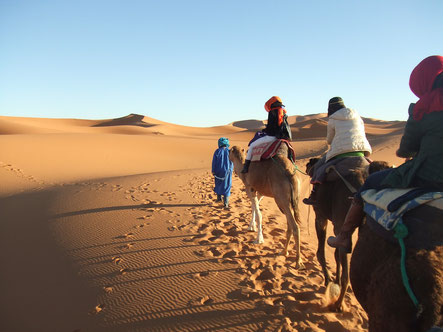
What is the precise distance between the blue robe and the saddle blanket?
6.50 metres

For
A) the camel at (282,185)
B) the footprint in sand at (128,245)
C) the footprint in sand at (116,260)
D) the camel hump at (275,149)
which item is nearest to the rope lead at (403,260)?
the camel at (282,185)

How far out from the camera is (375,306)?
6.42ft

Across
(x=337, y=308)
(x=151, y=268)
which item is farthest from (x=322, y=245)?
(x=151, y=268)

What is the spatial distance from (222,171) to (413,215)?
6975 millimetres

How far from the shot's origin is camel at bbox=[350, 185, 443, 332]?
1.65 metres

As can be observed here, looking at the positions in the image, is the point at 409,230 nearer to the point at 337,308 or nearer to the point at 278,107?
the point at 337,308

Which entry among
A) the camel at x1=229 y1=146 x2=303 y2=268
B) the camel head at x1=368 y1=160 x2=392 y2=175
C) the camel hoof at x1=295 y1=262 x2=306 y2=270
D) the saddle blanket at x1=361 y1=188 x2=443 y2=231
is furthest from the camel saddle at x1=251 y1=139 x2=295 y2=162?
the saddle blanket at x1=361 y1=188 x2=443 y2=231

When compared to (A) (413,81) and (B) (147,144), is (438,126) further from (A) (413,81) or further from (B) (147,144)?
(B) (147,144)

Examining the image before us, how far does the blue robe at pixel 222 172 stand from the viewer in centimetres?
856

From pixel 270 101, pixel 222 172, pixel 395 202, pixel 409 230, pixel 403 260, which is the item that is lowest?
pixel 222 172

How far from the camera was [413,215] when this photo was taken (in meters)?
1.85

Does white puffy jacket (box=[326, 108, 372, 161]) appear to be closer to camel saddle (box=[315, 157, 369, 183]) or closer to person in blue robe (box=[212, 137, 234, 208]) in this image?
camel saddle (box=[315, 157, 369, 183])

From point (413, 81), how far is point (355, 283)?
5.38ft

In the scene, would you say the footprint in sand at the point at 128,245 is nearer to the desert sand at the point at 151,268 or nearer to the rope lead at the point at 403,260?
the desert sand at the point at 151,268
